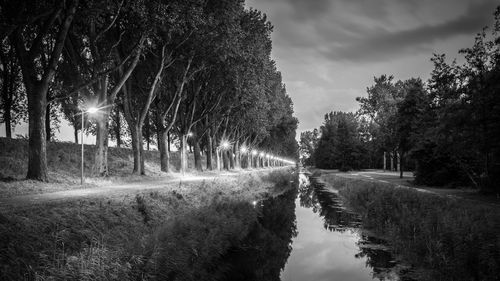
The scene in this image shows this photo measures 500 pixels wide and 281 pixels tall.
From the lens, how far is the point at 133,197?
14102 millimetres

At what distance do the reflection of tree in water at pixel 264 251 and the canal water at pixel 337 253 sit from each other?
41 centimetres

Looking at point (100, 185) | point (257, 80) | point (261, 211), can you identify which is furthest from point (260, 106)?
point (100, 185)

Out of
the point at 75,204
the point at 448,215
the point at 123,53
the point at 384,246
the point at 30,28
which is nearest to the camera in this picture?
the point at 75,204

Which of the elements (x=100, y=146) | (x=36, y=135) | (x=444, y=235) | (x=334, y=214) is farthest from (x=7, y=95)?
(x=444, y=235)

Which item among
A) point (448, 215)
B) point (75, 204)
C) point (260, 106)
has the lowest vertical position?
point (448, 215)

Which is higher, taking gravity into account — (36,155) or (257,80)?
(257,80)

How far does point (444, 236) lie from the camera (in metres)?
12.0

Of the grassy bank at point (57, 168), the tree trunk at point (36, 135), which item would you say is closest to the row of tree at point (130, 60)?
the tree trunk at point (36, 135)

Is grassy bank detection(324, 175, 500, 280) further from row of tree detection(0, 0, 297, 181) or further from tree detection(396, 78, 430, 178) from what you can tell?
tree detection(396, 78, 430, 178)

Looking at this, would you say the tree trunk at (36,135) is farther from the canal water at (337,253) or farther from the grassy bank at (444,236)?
the grassy bank at (444,236)

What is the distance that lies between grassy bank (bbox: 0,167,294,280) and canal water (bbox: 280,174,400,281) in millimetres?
3101

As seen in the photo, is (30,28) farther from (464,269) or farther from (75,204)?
(464,269)

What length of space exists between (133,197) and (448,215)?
1308 centimetres

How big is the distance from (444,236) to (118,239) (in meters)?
11.3
